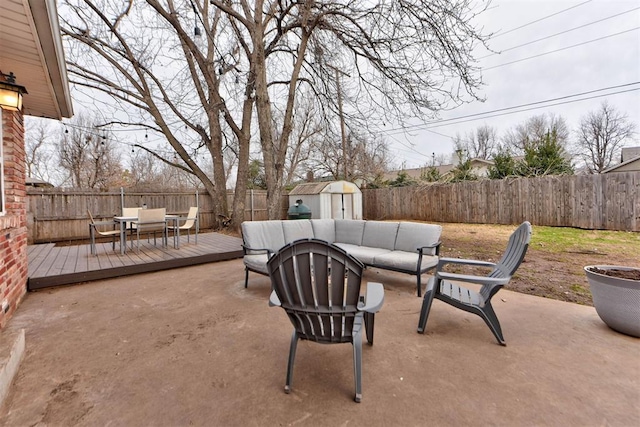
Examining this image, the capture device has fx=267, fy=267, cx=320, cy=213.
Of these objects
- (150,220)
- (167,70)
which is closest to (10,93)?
(150,220)

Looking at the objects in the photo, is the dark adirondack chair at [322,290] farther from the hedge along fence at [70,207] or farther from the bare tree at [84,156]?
the bare tree at [84,156]

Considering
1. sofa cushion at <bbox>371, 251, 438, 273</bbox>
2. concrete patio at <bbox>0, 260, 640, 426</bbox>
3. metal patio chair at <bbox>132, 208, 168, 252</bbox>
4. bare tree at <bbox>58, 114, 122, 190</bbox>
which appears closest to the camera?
concrete patio at <bbox>0, 260, 640, 426</bbox>

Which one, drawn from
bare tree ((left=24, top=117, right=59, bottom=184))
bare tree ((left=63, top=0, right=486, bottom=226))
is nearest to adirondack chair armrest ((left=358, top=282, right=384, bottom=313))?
bare tree ((left=63, top=0, right=486, bottom=226))

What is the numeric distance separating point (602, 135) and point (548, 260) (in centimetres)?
2499

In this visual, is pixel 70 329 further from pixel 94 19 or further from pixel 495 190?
pixel 495 190

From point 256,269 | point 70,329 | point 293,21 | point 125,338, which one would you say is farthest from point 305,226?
point 293,21

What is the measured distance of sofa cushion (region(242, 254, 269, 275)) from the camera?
3.52 metres

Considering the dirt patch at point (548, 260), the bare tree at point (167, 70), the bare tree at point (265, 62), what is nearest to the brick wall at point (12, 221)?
the bare tree at point (167, 70)

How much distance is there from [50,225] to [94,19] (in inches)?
226

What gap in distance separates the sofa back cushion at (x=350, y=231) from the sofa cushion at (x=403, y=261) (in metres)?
0.84

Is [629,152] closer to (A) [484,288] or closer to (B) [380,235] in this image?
(B) [380,235]

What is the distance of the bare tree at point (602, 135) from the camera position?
20.0 meters

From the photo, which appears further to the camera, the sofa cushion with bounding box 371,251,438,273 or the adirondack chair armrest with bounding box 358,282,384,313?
the sofa cushion with bounding box 371,251,438,273

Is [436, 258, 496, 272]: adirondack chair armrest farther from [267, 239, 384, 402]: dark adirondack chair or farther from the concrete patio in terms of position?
[267, 239, 384, 402]: dark adirondack chair
